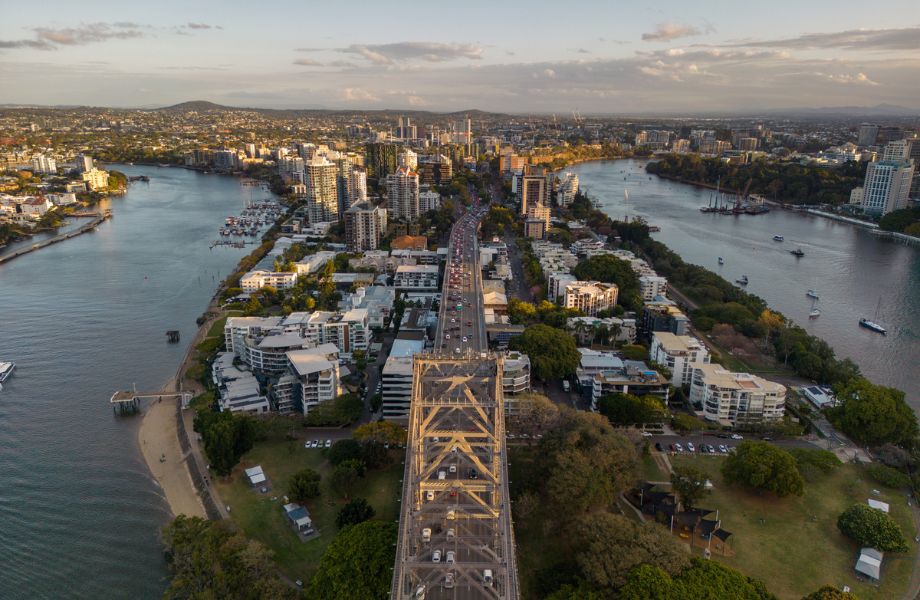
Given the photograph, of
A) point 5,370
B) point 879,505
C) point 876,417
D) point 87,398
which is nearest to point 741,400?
point 876,417

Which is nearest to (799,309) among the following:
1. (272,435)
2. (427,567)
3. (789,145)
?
(272,435)

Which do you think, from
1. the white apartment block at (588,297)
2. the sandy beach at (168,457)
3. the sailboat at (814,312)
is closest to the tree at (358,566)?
the sandy beach at (168,457)

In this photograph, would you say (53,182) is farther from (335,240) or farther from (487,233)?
(487,233)

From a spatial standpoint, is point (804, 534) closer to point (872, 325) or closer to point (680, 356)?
point (680, 356)

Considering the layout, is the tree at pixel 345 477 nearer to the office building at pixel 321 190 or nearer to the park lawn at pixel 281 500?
the park lawn at pixel 281 500

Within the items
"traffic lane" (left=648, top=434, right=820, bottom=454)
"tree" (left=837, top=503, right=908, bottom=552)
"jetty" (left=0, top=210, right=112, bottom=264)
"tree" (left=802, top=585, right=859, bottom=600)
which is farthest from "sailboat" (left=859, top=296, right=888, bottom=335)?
"jetty" (left=0, top=210, right=112, bottom=264)
